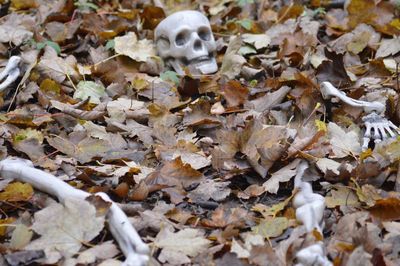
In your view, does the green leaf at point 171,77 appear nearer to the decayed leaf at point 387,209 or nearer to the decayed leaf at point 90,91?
the decayed leaf at point 90,91

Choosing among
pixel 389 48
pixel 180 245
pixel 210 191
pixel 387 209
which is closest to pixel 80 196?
pixel 180 245

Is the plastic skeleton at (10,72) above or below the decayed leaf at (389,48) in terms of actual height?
above

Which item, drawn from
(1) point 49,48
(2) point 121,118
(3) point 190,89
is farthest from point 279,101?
(1) point 49,48

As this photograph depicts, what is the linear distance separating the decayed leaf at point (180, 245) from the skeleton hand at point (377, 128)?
900 millimetres

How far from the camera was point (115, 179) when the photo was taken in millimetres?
2598

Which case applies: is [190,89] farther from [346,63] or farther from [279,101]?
[346,63]

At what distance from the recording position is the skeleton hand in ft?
9.29

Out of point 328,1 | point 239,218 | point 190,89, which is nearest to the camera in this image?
point 239,218

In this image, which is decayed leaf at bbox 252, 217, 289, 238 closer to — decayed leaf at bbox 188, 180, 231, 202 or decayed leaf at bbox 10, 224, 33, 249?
decayed leaf at bbox 188, 180, 231, 202

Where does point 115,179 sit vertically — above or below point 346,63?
above

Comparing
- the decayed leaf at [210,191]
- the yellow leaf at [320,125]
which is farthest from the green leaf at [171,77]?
the decayed leaf at [210,191]

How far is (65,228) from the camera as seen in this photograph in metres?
2.19

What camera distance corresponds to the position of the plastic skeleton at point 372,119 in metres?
2.84

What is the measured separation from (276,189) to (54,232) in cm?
85
